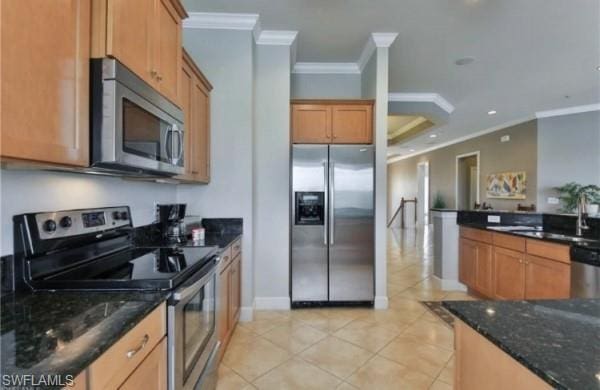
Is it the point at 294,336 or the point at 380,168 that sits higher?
the point at 380,168

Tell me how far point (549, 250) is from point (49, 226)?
3.70 m

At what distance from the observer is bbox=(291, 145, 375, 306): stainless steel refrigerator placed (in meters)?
3.25

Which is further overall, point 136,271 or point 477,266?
point 477,266

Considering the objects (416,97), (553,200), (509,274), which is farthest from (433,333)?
(553,200)

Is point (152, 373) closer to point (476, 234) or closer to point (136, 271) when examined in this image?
point (136, 271)

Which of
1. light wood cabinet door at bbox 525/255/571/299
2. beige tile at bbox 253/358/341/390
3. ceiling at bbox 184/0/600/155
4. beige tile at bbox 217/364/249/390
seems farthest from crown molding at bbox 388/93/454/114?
beige tile at bbox 217/364/249/390

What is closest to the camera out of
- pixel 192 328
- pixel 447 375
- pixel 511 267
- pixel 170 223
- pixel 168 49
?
pixel 192 328

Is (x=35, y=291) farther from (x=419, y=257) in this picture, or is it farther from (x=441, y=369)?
(x=419, y=257)

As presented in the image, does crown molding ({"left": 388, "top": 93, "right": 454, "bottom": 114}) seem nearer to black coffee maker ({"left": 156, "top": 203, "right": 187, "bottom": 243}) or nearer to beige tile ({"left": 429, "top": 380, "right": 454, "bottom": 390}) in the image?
black coffee maker ({"left": 156, "top": 203, "right": 187, "bottom": 243})

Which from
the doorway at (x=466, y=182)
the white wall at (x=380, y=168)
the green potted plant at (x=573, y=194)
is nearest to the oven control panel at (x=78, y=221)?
the white wall at (x=380, y=168)

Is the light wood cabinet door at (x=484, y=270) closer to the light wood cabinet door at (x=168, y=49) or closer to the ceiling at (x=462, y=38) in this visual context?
the ceiling at (x=462, y=38)

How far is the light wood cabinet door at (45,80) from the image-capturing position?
83 cm

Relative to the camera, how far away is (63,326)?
872mm

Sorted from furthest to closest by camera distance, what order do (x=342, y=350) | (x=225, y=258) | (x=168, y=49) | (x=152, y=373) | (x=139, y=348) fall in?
(x=342, y=350) → (x=225, y=258) → (x=168, y=49) → (x=152, y=373) → (x=139, y=348)
